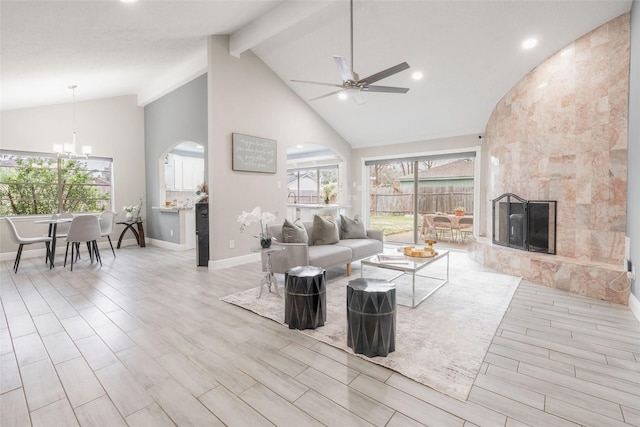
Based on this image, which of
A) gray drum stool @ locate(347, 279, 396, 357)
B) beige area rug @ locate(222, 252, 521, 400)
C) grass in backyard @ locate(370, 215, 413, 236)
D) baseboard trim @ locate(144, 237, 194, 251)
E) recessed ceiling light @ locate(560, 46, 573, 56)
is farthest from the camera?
grass in backyard @ locate(370, 215, 413, 236)

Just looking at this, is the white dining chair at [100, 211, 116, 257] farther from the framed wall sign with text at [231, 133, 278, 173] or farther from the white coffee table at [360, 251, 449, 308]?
the white coffee table at [360, 251, 449, 308]

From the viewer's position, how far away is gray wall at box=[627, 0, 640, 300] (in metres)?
3.03

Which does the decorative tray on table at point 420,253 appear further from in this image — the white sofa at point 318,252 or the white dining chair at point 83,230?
the white dining chair at point 83,230

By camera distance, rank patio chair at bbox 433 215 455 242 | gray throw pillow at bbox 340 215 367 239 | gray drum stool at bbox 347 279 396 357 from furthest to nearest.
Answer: patio chair at bbox 433 215 455 242 < gray throw pillow at bbox 340 215 367 239 < gray drum stool at bbox 347 279 396 357

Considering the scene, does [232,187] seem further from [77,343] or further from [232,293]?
[77,343]

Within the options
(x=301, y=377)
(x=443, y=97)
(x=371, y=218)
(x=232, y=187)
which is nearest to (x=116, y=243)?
(x=232, y=187)

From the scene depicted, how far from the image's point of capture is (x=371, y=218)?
799 cm

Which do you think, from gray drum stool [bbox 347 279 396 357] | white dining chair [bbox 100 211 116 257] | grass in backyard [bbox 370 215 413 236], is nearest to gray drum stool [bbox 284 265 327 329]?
gray drum stool [bbox 347 279 396 357]

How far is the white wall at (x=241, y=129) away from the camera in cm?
476

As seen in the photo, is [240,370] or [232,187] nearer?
[240,370]

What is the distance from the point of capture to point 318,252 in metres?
3.85

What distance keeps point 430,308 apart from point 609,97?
A: 130 inches

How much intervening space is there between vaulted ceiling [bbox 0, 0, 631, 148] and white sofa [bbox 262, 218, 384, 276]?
102 inches

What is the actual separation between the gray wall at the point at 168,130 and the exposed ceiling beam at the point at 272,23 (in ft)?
3.42
